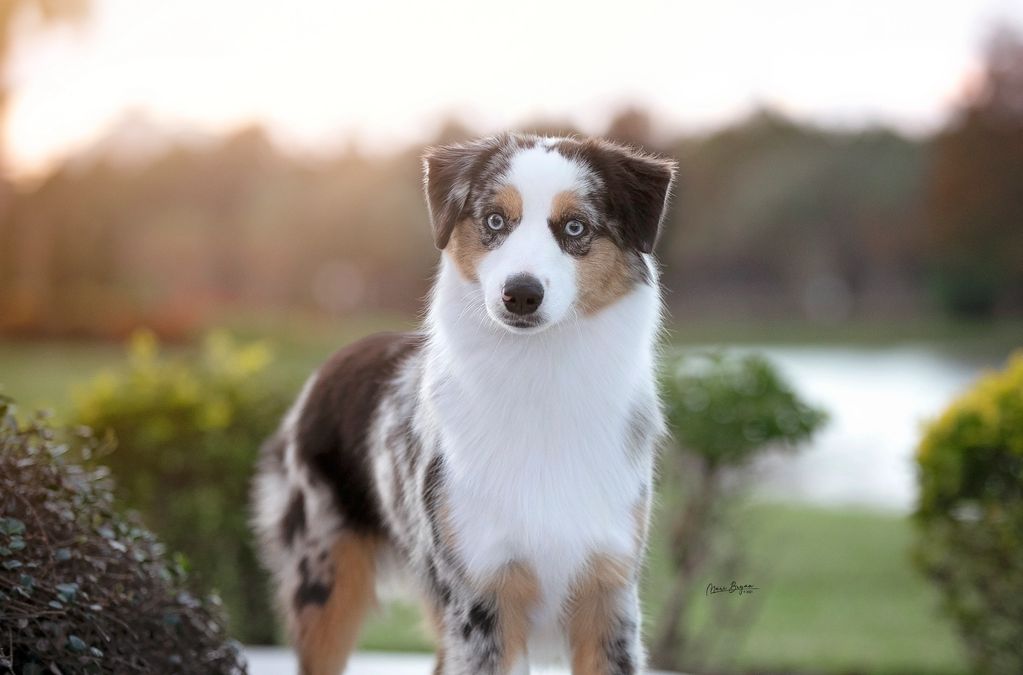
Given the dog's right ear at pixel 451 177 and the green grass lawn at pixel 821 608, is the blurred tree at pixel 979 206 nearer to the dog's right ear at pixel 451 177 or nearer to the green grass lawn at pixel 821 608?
the green grass lawn at pixel 821 608

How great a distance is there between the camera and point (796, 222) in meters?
15.3

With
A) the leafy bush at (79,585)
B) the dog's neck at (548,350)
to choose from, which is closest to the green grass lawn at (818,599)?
the leafy bush at (79,585)

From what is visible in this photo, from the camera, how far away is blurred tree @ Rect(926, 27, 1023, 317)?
13.5 meters

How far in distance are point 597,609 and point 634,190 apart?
1.16m

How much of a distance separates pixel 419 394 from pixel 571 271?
2.74 feet

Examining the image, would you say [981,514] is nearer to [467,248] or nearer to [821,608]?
[467,248]

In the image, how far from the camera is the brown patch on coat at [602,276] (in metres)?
2.97

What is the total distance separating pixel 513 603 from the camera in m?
3.08

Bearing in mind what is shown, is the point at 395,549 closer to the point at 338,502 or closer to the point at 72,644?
the point at 338,502

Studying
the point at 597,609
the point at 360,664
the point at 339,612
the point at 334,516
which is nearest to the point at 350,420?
the point at 334,516

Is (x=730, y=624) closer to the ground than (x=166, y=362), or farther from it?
closer to the ground

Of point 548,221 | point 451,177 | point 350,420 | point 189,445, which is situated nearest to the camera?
point 548,221

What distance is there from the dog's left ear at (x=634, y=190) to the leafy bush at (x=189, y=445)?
10.7 feet

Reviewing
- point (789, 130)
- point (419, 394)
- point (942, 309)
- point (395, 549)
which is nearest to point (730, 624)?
point (395, 549)
